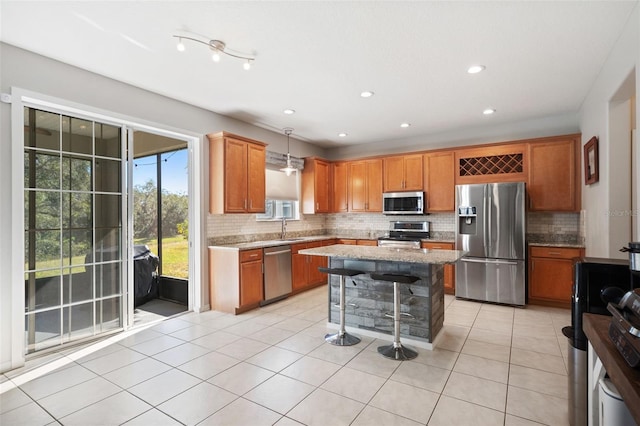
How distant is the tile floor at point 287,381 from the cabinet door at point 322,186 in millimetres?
3066

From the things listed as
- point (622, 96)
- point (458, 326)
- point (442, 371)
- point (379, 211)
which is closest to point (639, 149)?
point (622, 96)

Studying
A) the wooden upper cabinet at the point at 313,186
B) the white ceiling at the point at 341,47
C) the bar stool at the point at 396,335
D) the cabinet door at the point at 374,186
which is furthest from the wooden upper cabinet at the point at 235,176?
the cabinet door at the point at 374,186

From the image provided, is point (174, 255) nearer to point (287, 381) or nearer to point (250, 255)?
point (250, 255)

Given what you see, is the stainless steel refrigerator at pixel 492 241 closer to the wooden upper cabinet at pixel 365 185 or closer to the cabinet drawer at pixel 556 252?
the cabinet drawer at pixel 556 252

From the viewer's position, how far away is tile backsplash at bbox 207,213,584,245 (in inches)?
188

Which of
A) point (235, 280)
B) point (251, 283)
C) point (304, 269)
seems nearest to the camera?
point (235, 280)

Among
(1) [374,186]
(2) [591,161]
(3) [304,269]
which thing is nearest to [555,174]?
(2) [591,161]

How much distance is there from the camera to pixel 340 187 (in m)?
6.66

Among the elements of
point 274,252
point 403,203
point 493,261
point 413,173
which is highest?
→ point 413,173

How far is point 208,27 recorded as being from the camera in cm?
253

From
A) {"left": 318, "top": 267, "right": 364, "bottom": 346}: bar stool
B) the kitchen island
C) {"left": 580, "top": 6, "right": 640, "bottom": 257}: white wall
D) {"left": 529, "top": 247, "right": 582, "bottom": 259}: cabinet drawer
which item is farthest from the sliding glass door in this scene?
{"left": 529, "top": 247, "right": 582, "bottom": 259}: cabinet drawer

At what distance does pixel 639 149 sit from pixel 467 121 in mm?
3096

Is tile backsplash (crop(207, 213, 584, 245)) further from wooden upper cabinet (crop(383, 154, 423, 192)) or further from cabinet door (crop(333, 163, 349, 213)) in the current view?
wooden upper cabinet (crop(383, 154, 423, 192))

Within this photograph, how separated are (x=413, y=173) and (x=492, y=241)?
179 centimetres
